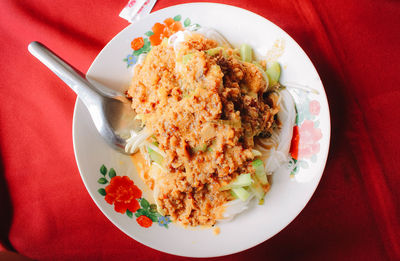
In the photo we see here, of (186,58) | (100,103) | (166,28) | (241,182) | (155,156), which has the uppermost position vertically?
(166,28)

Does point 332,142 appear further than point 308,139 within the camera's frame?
Yes

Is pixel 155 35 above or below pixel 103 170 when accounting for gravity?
above

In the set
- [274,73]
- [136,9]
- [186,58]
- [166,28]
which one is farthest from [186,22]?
[274,73]

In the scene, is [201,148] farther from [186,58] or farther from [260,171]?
[186,58]

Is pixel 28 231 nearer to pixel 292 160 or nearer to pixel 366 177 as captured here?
pixel 292 160

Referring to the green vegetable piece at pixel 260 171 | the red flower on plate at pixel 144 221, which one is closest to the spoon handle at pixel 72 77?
the red flower on plate at pixel 144 221

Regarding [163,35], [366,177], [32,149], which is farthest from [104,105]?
[366,177]

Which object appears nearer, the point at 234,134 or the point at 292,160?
the point at 234,134
